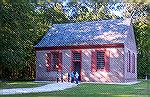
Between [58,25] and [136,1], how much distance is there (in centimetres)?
1834

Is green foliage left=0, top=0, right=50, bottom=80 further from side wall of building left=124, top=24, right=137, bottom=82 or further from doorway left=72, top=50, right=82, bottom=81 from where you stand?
side wall of building left=124, top=24, right=137, bottom=82

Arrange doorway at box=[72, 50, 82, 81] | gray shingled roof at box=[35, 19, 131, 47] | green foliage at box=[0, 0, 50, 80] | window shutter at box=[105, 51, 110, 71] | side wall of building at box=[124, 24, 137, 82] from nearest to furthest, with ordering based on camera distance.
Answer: green foliage at box=[0, 0, 50, 80], window shutter at box=[105, 51, 110, 71], gray shingled roof at box=[35, 19, 131, 47], side wall of building at box=[124, 24, 137, 82], doorway at box=[72, 50, 82, 81]

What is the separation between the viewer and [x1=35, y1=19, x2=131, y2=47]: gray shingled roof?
66.8ft

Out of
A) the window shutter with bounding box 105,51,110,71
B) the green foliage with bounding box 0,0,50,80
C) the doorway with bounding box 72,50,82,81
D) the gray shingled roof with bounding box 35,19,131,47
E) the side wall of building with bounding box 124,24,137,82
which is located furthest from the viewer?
the doorway with bounding box 72,50,82,81

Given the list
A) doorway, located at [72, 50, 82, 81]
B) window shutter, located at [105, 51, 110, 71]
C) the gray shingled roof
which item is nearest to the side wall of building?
the gray shingled roof

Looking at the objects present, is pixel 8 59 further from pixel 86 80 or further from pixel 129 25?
pixel 129 25

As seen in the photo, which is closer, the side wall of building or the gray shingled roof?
the gray shingled roof

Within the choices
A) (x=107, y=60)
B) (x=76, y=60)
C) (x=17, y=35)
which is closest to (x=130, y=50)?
(x=107, y=60)

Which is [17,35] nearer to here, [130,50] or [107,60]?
[107,60]

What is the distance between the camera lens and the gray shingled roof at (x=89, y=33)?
20348 mm

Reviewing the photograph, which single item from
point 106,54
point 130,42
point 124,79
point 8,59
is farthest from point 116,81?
point 8,59

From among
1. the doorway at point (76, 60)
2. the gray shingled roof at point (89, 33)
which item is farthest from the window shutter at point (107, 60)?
the doorway at point (76, 60)

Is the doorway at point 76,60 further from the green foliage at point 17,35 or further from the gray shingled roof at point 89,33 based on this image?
the green foliage at point 17,35

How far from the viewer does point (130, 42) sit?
857 inches
